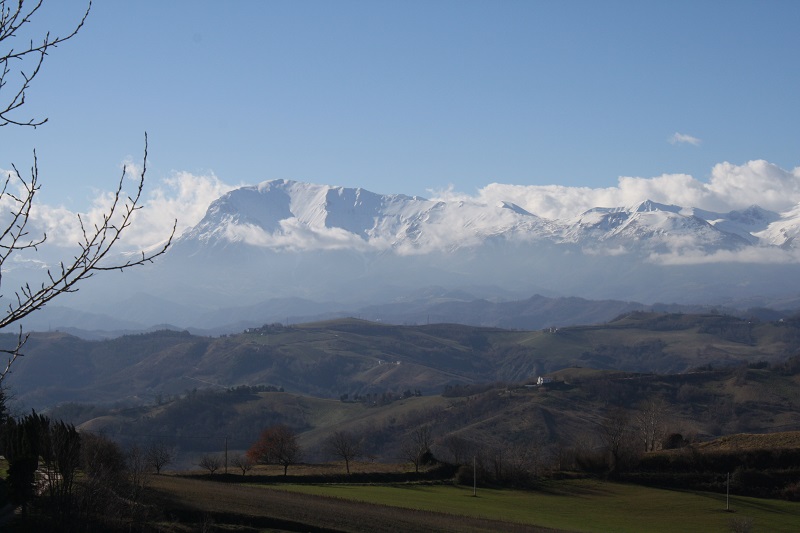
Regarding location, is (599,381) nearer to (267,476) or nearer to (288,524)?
(267,476)

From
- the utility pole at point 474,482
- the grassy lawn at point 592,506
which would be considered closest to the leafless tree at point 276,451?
the grassy lawn at point 592,506

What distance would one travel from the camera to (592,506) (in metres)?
54.6

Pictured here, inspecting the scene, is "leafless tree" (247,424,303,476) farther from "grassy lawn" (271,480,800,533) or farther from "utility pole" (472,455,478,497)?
"utility pole" (472,455,478,497)

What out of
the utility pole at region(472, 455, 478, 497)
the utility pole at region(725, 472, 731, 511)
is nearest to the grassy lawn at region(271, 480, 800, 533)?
the utility pole at region(725, 472, 731, 511)

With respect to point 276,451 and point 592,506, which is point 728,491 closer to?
point 592,506

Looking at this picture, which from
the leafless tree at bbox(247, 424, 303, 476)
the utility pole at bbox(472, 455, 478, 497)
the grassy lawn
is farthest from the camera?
the leafless tree at bbox(247, 424, 303, 476)

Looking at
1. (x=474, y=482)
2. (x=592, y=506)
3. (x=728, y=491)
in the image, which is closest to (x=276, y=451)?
(x=474, y=482)

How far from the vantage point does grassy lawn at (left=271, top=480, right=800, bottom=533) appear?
156ft

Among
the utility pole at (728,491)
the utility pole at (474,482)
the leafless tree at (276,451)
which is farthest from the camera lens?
the leafless tree at (276,451)

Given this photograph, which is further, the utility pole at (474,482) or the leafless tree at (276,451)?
the leafless tree at (276,451)

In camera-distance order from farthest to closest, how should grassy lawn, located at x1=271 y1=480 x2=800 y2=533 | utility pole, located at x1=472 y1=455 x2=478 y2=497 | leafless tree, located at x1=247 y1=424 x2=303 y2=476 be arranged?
leafless tree, located at x1=247 y1=424 x2=303 y2=476 < utility pole, located at x1=472 y1=455 x2=478 y2=497 < grassy lawn, located at x1=271 y1=480 x2=800 y2=533

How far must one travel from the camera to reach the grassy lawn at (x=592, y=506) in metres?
47.6

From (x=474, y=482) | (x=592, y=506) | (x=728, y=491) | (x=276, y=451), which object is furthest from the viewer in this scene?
(x=276, y=451)

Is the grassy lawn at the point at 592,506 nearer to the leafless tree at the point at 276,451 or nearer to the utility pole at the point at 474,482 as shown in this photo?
the utility pole at the point at 474,482
